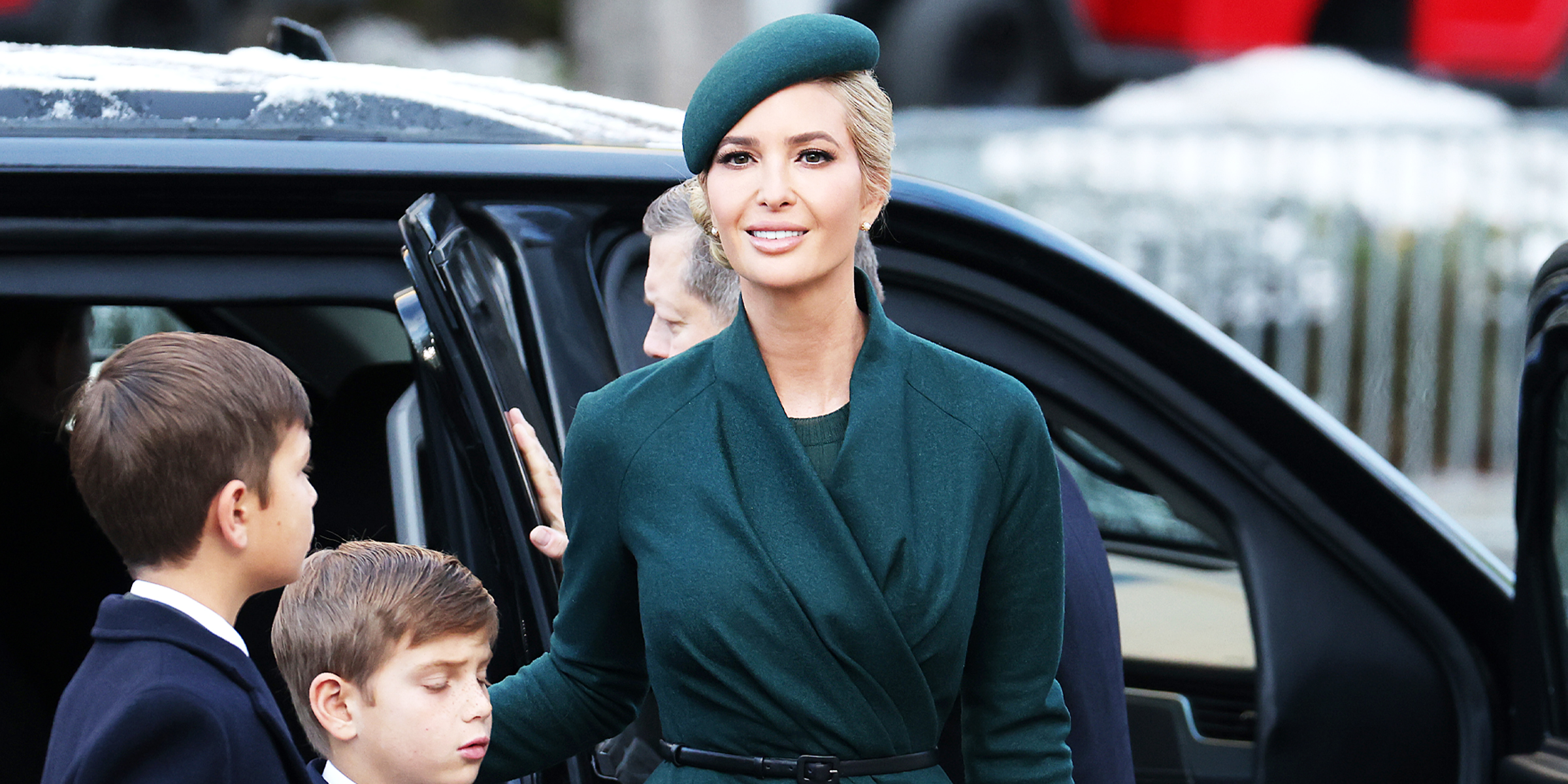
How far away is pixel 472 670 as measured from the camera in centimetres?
136

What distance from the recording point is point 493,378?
1661mm

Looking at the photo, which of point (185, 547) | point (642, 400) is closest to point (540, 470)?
point (642, 400)

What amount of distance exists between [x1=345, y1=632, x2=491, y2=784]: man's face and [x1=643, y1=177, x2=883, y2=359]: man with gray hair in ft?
1.66

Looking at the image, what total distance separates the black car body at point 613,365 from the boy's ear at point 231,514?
1.41 ft

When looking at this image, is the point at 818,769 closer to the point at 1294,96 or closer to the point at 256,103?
the point at 256,103

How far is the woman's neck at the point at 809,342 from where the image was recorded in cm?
130

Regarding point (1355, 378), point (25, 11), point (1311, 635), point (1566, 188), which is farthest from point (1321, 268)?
point (25, 11)

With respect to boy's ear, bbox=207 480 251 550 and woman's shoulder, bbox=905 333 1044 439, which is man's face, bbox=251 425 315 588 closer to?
boy's ear, bbox=207 480 251 550

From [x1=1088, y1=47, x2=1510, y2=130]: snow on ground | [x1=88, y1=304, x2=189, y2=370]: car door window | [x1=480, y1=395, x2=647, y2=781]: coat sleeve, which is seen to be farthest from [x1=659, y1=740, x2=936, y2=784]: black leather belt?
[x1=1088, y1=47, x2=1510, y2=130]: snow on ground

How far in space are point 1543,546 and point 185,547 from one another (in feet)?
4.68

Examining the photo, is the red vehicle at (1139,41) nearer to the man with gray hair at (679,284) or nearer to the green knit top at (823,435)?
the man with gray hair at (679,284)

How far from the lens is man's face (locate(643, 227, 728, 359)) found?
1753mm

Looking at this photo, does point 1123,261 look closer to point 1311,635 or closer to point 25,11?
point 1311,635

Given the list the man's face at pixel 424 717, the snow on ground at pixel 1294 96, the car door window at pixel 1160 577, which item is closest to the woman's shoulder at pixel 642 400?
the man's face at pixel 424 717
